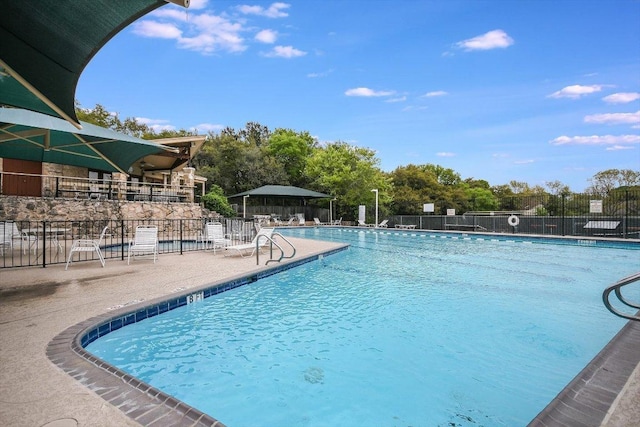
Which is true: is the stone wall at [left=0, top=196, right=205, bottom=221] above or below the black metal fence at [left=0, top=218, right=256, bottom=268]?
above

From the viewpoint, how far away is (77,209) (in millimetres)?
12195

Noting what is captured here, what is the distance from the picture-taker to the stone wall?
11102 millimetres

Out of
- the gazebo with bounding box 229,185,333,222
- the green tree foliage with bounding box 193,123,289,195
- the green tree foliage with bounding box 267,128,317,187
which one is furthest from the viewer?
the green tree foliage with bounding box 267,128,317,187

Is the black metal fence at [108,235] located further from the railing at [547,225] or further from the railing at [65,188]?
the railing at [547,225]

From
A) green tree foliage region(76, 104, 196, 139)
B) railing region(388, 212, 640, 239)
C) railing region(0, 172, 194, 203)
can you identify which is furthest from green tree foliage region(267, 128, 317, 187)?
railing region(0, 172, 194, 203)

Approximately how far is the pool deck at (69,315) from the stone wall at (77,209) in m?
5.96

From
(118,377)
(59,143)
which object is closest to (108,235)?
(59,143)

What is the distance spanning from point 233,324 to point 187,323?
59 centimetres

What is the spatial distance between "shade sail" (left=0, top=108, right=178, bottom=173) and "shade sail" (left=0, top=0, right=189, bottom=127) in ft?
11.4

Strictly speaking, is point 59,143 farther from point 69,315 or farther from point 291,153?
point 291,153

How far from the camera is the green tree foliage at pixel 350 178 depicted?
27.0 m

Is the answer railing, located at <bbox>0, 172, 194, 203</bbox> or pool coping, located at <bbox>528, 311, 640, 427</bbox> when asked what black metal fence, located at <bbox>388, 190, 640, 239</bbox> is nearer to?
pool coping, located at <bbox>528, 311, 640, 427</bbox>

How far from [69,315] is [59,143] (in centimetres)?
554

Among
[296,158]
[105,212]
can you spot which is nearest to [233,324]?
[105,212]
